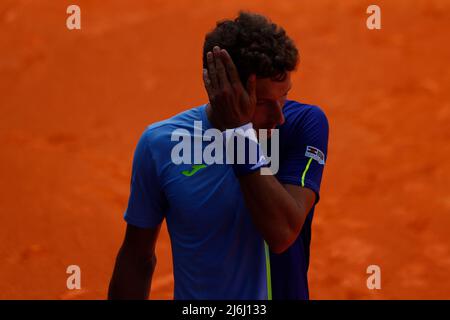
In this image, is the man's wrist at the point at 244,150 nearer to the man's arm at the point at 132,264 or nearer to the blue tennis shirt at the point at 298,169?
the blue tennis shirt at the point at 298,169

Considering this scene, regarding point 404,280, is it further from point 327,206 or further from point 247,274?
point 247,274

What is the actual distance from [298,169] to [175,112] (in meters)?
5.30

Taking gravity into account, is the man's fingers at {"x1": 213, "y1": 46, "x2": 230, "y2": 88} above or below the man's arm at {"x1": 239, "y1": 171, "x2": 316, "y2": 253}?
above

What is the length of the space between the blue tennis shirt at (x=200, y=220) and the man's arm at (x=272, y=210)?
0.35 feet

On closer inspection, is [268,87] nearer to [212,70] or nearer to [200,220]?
[212,70]

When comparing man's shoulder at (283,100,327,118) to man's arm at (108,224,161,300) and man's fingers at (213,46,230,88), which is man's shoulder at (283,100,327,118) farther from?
man's arm at (108,224,161,300)

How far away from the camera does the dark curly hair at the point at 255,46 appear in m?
2.47

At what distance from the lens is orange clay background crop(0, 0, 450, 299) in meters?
6.37

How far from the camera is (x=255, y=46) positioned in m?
2.46

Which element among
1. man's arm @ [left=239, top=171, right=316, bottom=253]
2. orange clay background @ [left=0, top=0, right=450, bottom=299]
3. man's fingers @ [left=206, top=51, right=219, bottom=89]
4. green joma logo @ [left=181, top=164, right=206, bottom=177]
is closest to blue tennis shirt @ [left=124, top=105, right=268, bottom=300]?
green joma logo @ [left=181, top=164, right=206, bottom=177]

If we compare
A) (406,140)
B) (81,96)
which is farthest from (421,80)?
(81,96)

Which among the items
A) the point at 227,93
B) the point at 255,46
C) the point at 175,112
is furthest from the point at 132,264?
the point at 175,112

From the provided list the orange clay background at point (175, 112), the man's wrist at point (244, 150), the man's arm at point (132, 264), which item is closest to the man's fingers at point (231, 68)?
the man's wrist at point (244, 150)

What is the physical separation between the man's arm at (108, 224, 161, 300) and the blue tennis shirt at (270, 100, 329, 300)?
1.39ft
